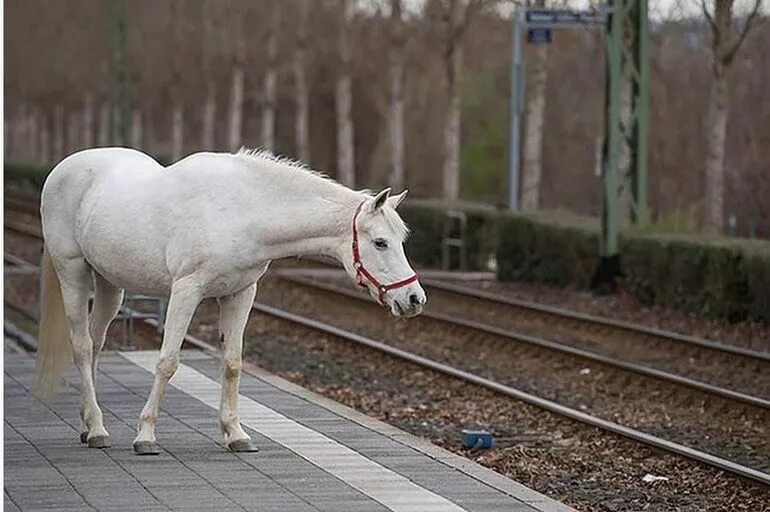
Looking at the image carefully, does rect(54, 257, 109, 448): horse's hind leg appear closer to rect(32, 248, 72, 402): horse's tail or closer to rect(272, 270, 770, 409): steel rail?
rect(32, 248, 72, 402): horse's tail

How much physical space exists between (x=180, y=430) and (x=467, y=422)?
3113 millimetres

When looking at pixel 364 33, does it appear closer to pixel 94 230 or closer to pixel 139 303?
pixel 139 303

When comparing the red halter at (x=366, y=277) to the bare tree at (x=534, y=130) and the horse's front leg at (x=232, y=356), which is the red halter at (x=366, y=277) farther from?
the bare tree at (x=534, y=130)

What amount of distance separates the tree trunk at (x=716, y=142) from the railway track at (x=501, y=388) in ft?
28.1

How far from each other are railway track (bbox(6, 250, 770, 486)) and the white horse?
2518mm

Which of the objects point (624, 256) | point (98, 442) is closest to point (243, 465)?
point (98, 442)

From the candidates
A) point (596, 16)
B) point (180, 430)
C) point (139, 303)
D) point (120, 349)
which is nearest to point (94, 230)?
point (180, 430)

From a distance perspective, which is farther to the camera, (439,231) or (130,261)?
(439,231)

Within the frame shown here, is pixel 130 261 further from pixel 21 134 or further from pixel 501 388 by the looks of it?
pixel 21 134

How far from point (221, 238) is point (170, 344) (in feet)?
2.47

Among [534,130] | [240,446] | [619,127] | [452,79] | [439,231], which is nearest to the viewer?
[240,446]

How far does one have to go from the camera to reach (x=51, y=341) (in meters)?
12.8

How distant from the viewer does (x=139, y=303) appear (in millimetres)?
25359

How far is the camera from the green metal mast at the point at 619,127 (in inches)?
1147
